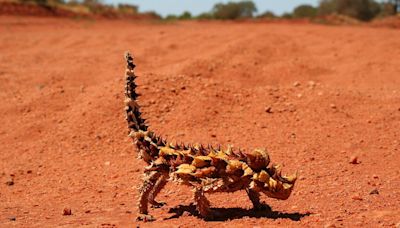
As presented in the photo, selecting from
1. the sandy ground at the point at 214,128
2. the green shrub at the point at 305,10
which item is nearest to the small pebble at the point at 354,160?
the sandy ground at the point at 214,128

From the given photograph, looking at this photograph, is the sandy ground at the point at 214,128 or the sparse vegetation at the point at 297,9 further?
the sparse vegetation at the point at 297,9

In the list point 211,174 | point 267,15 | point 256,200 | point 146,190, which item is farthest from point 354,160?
point 267,15

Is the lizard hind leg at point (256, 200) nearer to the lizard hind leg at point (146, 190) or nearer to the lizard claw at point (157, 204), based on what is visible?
the lizard hind leg at point (146, 190)

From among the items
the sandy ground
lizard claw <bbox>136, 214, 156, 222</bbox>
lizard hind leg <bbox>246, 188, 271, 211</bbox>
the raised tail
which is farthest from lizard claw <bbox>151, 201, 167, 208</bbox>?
lizard hind leg <bbox>246, 188, 271, 211</bbox>

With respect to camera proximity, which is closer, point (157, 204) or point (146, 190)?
point (146, 190)

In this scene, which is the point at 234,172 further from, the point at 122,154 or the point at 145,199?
the point at 122,154

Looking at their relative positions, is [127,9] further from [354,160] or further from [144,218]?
[144,218]

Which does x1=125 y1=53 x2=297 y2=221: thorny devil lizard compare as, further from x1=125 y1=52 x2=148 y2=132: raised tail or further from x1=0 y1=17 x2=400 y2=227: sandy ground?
x1=125 y1=52 x2=148 y2=132: raised tail
